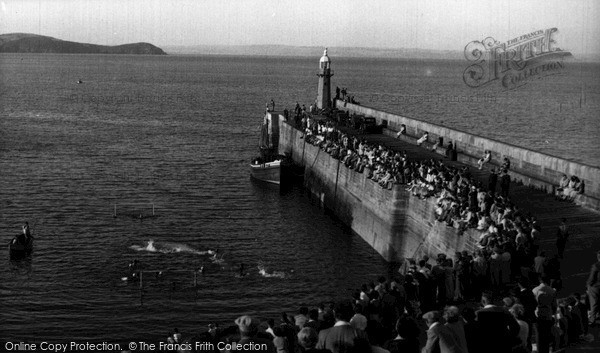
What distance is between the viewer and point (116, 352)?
24.9 metres

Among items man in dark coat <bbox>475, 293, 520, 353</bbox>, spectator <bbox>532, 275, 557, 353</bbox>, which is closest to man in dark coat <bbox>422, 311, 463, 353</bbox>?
man in dark coat <bbox>475, 293, 520, 353</bbox>

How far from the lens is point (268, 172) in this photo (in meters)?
58.5

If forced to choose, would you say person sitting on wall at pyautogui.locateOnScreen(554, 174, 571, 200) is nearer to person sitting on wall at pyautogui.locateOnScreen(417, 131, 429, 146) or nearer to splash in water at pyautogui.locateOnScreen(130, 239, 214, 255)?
splash in water at pyautogui.locateOnScreen(130, 239, 214, 255)

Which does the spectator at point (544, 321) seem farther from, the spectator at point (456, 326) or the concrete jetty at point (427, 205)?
the concrete jetty at point (427, 205)

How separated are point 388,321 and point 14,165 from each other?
5380cm

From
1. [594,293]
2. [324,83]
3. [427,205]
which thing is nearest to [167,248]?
[427,205]

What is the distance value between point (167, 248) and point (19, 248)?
632 centimetres

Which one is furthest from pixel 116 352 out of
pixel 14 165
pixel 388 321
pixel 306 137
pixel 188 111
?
pixel 188 111

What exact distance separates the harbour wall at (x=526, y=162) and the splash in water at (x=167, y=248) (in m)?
13.8

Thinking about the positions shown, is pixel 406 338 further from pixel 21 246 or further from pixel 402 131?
pixel 402 131

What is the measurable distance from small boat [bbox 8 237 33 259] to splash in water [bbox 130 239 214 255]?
442 centimetres

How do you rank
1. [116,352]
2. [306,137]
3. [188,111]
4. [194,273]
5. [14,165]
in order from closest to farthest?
[116,352] → [194,273] → [306,137] → [14,165] → [188,111]

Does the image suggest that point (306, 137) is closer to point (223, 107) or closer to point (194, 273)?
point (194, 273)

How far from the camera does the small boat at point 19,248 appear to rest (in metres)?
36.5
